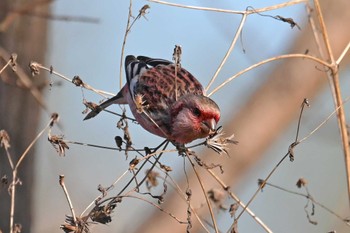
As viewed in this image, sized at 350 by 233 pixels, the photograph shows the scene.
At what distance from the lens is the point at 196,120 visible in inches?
164

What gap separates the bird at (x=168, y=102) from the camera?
4.13 metres

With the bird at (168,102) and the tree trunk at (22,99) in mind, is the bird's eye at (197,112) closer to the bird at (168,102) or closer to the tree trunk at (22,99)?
the bird at (168,102)

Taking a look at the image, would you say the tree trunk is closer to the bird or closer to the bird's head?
the bird

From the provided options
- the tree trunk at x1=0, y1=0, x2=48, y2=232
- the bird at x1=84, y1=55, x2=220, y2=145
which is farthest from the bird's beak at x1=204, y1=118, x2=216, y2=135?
the tree trunk at x1=0, y1=0, x2=48, y2=232

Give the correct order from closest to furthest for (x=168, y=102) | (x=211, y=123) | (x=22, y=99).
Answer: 1. (x=211, y=123)
2. (x=168, y=102)
3. (x=22, y=99)

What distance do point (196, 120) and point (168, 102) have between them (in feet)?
0.92

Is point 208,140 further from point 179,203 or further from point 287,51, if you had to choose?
point 287,51

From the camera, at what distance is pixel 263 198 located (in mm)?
12000

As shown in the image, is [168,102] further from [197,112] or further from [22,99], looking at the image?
[22,99]

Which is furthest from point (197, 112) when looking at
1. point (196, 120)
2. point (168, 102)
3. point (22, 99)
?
point (22, 99)

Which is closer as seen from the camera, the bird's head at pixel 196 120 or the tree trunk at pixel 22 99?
the bird's head at pixel 196 120

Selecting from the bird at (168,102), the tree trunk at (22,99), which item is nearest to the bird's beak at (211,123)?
the bird at (168,102)

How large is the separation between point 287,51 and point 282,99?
411mm

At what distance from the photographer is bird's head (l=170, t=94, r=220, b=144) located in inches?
162
